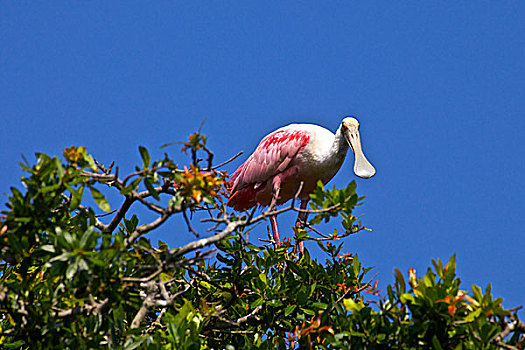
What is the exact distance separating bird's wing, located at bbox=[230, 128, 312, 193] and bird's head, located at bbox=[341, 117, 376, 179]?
0.51 metres

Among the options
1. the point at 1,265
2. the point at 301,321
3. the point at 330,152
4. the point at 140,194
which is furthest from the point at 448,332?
the point at 330,152

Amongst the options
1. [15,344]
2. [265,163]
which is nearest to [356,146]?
[265,163]

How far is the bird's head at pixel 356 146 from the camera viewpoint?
784 cm

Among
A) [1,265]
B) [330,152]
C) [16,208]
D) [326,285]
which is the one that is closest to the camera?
[16,208]

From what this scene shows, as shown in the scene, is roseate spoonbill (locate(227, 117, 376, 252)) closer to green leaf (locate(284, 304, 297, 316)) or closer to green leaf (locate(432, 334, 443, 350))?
green leaf (locate(284, 304, 297, 316))

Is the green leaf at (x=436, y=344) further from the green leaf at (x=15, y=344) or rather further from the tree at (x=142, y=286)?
the green leaf at (x=15, y=344)

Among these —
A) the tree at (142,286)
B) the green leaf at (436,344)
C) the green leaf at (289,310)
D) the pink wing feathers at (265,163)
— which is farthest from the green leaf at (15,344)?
the pink wing feathers at (265,163)

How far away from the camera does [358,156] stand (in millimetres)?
8070

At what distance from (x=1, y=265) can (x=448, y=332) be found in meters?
3.56

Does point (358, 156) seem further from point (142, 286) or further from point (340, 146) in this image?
point (142, 286)

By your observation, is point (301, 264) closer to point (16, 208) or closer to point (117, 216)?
point (117, 216)

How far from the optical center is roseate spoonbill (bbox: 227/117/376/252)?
27.5ft

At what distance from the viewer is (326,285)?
5953 millimetres

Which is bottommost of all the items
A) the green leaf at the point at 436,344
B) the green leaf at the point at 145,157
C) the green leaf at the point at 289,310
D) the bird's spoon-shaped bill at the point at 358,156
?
the green leaf at the point at 436,344
